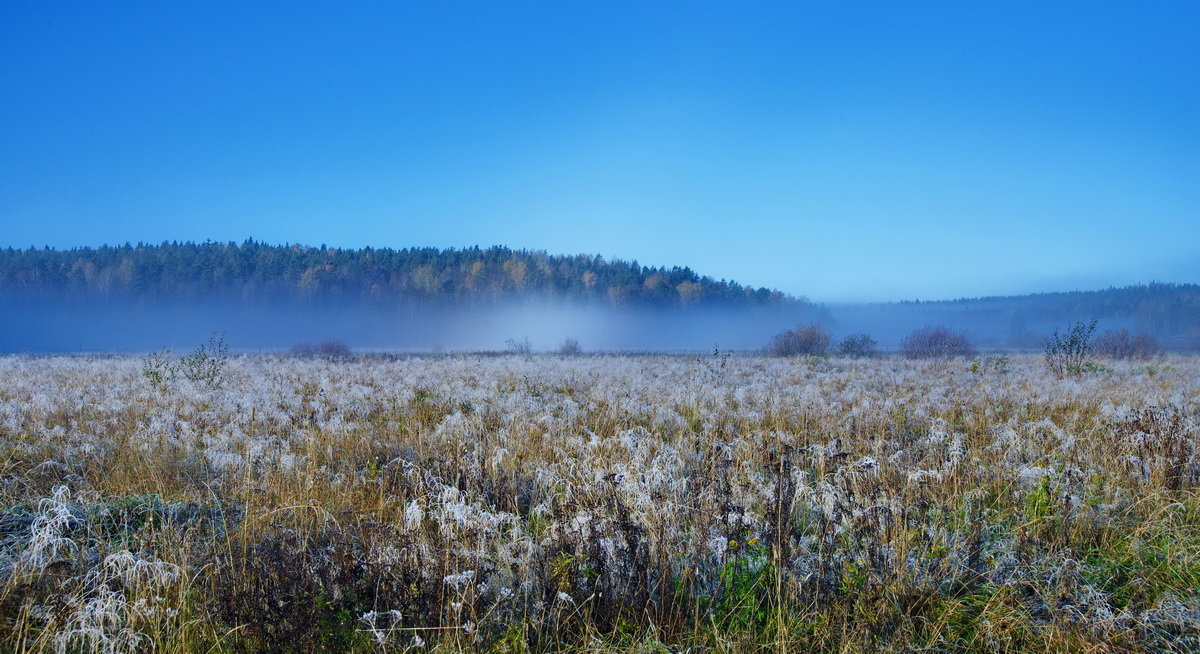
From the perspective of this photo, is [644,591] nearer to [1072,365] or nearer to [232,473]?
[232,473]

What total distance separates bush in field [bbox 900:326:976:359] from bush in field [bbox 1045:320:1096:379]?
1160 cm

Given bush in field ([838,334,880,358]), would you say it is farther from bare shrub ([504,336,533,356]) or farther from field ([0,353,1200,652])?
field ([0,353,1200,652])

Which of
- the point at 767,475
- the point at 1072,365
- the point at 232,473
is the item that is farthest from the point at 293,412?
the point at 1072,365

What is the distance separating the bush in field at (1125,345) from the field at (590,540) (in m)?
37.1

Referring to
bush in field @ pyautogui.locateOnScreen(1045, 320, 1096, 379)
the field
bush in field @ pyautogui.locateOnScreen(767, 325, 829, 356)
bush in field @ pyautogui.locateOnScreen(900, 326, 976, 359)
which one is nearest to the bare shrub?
bush in field @ pyautogui.locateOnScreen(767, 325, 829, 356)

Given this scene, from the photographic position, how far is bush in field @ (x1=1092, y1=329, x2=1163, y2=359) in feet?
124

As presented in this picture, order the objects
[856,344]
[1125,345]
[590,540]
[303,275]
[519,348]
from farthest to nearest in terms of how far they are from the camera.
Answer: [303,275]
[519,348]
[856,344]
[1125,345]
[590,540]

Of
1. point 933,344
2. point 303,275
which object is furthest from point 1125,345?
point 303,275

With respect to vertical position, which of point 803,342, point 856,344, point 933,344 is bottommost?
point 856,344

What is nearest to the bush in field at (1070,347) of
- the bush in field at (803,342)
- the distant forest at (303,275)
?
the bush in field at (803,342)

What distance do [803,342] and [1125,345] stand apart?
20.7 meters

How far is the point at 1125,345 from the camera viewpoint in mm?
38938

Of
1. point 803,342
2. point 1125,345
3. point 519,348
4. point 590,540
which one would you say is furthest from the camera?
point 519,348

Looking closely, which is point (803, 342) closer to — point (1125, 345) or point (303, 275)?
point (1125, 345)
